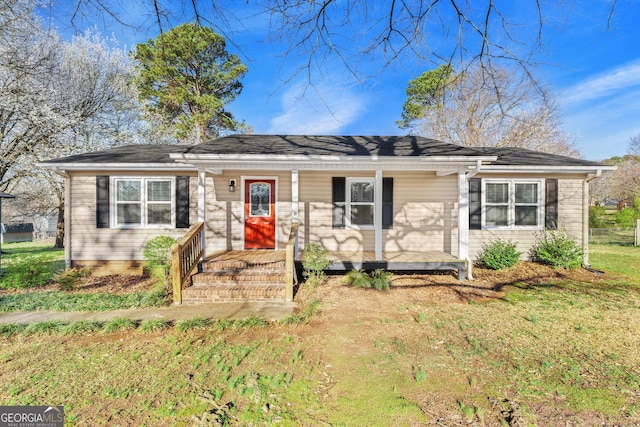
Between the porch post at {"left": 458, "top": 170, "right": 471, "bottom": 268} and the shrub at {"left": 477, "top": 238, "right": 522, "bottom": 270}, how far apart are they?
3.88ft

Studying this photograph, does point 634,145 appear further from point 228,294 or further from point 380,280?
point 228,294

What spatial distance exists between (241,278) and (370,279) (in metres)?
2.70

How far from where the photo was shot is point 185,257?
16.9ft

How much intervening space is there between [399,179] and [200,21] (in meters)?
5.96

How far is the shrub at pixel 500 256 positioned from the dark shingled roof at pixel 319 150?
2140 millimetres

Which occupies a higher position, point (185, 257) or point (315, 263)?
point (185, 257)

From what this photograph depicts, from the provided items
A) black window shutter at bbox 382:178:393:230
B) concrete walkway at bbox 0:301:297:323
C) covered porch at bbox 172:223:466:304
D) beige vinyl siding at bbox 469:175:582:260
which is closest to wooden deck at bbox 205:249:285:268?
covered porch at bbox 172:223:466:304

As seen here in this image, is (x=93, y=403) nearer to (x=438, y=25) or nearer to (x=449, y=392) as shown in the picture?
(x=449, y=392)

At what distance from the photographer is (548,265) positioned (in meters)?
7.09

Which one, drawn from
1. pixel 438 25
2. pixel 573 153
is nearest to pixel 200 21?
pixel 438 25

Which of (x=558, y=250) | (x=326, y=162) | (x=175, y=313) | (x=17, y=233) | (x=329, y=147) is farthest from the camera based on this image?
(x=17, y=233)

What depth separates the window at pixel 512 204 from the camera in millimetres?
7332

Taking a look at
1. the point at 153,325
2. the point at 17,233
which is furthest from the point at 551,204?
the point at 17,233

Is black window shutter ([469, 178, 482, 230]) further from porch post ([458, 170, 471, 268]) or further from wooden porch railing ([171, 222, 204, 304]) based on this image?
wooden porch railing ([171, 222, 204, 304])
